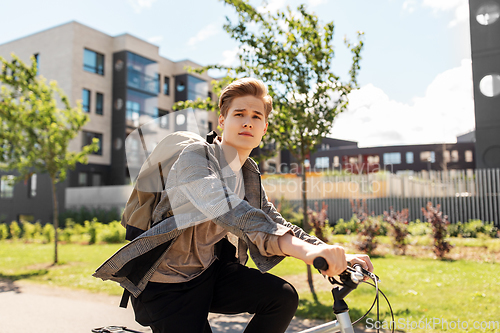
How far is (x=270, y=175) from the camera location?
66.9 ft

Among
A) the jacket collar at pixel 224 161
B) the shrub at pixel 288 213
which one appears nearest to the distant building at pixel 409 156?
the shrub at pixel 288 213

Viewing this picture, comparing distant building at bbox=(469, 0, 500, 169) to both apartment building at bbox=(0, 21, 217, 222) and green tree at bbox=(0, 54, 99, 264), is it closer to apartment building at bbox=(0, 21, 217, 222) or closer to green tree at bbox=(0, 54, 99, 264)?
green tree at bbox=(0, 54, 99, 264)

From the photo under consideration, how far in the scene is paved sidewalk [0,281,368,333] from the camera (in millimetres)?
4980

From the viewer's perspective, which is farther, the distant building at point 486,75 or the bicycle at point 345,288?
the distant building at point 486,75

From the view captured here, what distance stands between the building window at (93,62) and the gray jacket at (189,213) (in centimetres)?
2945

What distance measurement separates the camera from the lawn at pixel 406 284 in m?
5.06

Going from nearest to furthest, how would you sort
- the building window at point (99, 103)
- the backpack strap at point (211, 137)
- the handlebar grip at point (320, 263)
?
the handlebar grip at point (320, 263)
the backpack strap at point (211, 137)
the building window at point (99, 103)

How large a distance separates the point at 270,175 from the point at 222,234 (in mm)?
18403

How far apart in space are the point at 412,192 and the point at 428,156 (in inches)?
1751

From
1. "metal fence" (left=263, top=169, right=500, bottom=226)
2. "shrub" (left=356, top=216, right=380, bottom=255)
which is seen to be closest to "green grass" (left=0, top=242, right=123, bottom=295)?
"shrub" (left=356, top=216, right=380, bottom=255)

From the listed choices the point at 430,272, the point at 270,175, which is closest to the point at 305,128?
the point at 430,272

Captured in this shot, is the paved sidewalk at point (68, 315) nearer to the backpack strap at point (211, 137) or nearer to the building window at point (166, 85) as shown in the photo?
the backpack strap at point (211, 137)

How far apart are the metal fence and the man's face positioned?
15.5m

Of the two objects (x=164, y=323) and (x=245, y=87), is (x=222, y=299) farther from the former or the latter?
(x=245, y=87)
